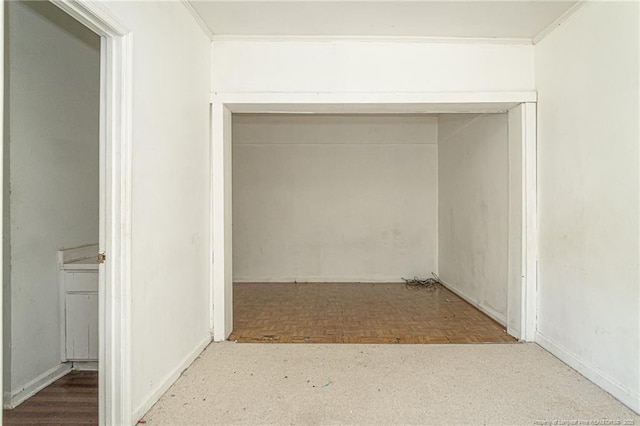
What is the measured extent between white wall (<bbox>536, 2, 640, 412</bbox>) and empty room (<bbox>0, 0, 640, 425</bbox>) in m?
0.02

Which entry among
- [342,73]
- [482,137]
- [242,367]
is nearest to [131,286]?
[242,367]

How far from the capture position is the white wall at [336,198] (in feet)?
21.6

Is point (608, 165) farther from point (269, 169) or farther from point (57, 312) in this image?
point (269, 169)

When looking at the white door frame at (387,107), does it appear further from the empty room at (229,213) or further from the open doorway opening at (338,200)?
the open doorway opening at (338,200)

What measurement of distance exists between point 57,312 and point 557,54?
3.91 meters

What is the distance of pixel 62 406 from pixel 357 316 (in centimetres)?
266

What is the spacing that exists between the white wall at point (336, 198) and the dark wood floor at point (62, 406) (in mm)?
3835

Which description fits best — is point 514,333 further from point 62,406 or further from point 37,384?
point 37,384

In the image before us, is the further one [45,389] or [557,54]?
[557,54]

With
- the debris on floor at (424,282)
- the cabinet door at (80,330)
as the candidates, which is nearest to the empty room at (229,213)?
the cabinet door at (80,330)

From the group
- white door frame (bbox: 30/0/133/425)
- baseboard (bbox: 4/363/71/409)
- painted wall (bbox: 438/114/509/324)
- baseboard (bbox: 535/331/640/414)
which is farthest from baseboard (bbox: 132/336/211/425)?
painted wall (bbox: 438/114/509/324)

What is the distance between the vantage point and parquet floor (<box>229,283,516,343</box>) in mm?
3705

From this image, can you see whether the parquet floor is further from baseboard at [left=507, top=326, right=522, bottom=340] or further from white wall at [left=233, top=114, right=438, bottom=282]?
white wall at [left=233, top=114, right=438, bottom=282]

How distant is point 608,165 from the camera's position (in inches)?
102
